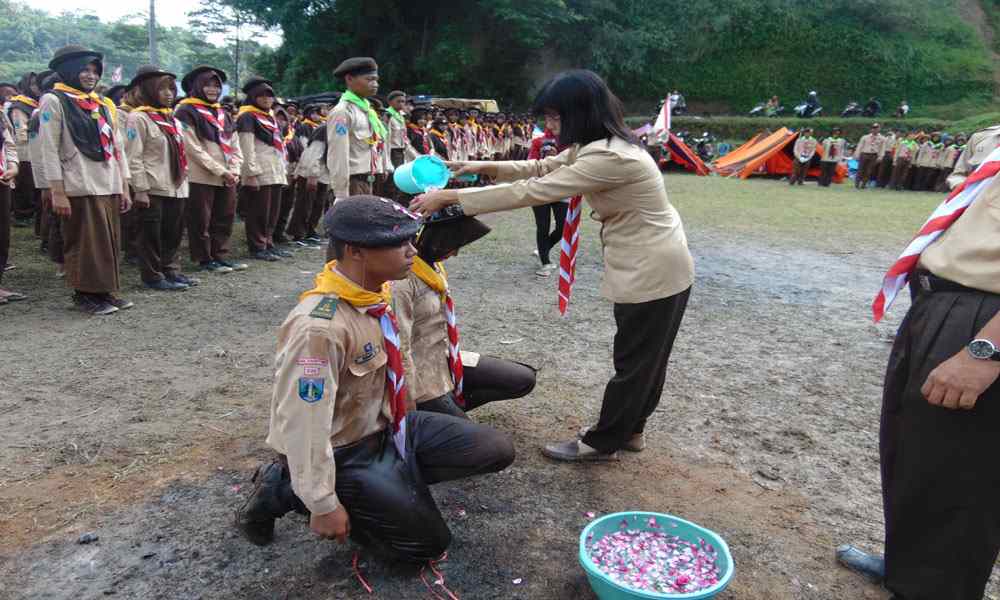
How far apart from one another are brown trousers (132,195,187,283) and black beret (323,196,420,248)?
4949 millimetres

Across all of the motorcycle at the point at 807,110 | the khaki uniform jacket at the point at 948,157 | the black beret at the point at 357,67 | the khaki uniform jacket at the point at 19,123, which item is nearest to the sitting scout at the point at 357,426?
the black beret at the point at 357,67

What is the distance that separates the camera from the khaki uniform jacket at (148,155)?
6.32 m

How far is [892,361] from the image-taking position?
2.29 meters

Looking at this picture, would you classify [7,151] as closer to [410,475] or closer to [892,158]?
[410,475]

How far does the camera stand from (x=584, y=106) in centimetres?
295

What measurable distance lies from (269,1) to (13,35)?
66.1m

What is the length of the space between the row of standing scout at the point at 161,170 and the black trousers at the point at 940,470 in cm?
567

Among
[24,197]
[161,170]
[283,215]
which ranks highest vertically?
[161,170]

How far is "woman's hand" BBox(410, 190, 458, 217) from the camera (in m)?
2.85

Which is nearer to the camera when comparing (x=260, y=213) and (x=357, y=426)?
(x=357, y=426)

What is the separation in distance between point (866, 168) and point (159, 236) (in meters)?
22.8


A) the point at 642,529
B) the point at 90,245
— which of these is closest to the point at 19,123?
the point at 90,245

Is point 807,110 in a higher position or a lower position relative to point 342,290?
higher

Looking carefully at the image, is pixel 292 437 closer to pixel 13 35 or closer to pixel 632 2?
pixel 632 2
